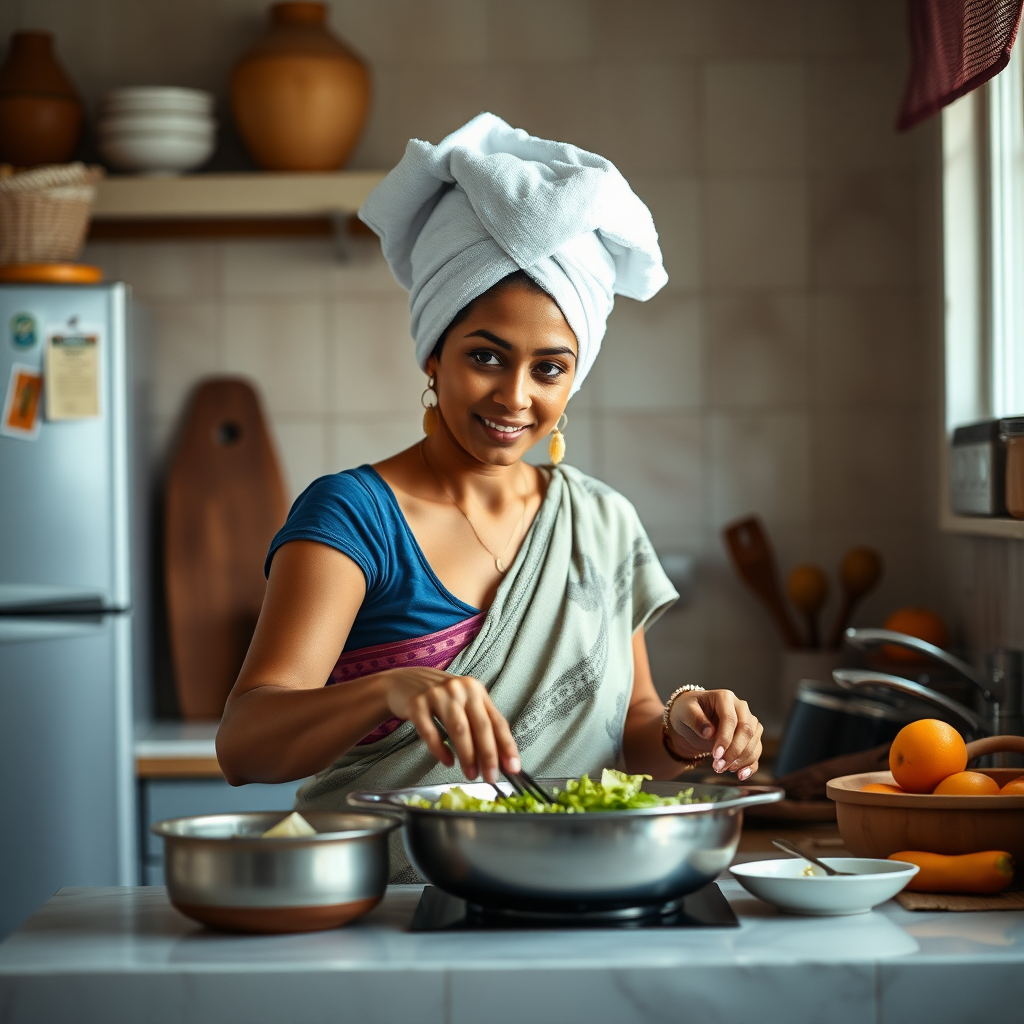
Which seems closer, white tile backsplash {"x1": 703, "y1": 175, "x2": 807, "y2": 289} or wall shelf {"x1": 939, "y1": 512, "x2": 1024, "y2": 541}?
wall shelf {"x1": 939, "y1": 512, "x2": 1024, "y2": 541}

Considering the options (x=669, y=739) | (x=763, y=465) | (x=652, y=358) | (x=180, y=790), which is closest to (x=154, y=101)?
(x=652, y=358)

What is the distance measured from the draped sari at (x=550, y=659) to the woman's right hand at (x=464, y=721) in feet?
1.27

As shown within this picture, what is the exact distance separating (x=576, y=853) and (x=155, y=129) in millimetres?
2312

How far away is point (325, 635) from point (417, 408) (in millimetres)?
1807

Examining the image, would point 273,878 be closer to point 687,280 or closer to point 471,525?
point 471,525

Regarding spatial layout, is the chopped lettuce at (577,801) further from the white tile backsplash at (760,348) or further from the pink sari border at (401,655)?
the white tile backsplash at (760,348)

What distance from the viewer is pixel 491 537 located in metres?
1.59

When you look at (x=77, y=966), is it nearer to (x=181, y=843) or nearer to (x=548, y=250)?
(x=181, y=843)

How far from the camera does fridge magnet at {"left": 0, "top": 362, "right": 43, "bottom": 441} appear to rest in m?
2.67

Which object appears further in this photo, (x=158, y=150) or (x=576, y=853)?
(x=158, y=150)

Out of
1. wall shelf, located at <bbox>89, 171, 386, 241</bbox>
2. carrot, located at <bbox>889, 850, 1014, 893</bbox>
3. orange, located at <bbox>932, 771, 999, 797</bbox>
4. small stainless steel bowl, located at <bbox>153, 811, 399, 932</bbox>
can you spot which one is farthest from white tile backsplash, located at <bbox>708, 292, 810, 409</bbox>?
small stainless steel bowl, located at <bbox>153, 811, 399, 932</bbox>

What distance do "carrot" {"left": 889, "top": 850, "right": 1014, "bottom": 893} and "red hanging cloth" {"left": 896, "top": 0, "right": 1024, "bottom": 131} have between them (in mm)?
1087

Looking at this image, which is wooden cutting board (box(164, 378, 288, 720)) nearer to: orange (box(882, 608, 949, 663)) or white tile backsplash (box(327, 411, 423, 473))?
white tile backsplash (box(327, 411, 423, 473))

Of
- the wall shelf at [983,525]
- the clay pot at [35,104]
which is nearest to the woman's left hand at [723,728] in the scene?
the wall shelf at [983,525]
